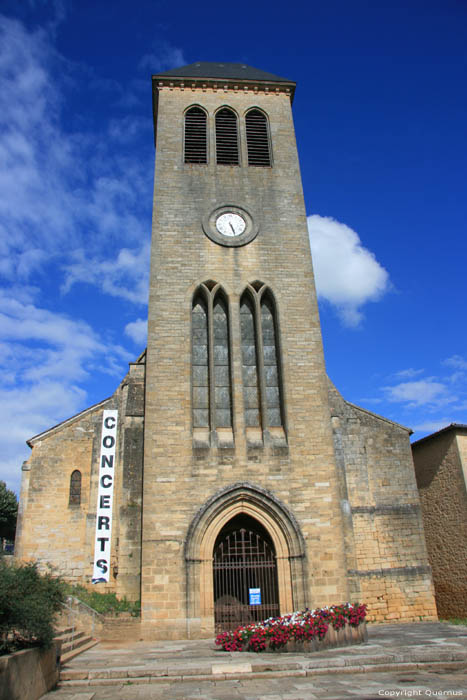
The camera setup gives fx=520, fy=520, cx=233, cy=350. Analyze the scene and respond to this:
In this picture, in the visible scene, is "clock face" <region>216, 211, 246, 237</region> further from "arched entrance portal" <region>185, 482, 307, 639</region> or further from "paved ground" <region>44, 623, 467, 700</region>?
"paved ground" <region>44, 623, 467, 700</region>

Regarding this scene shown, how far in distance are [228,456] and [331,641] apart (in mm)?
4983

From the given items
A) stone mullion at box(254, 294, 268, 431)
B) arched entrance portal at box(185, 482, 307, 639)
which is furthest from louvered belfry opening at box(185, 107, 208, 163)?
arched entrance portal at box(185, 482, 307, 639)

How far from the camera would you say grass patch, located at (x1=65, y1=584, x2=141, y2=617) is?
11.4m

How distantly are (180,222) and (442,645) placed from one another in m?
12.0

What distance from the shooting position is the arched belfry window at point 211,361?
1343 centimetres

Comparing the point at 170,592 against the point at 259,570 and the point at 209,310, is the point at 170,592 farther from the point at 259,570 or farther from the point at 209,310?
the point at 209,310

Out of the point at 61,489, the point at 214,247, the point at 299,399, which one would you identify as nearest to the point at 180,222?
the point at 214,247

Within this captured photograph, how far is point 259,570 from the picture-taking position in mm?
12438

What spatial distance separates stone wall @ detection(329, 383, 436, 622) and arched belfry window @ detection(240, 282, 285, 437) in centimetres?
159

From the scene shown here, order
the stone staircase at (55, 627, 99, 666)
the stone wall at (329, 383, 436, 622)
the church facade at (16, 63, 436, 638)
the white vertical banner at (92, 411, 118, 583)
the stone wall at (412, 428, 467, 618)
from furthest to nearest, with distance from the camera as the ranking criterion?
the stone wall at (412, 428, 467, 618)
the white vertical banner at (92, 411, 118, 583)
the stone wall at (329, 383, 436, 622)
the church facade at (16, 63, 436, 638)
the stone staircase at (55, 627, 99, 666)

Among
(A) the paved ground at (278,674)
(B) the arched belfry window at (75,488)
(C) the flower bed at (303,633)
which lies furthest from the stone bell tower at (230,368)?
(B) the arched belfry window at (75,488)

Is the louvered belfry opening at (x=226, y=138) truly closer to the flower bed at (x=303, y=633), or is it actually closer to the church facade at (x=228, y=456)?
the church facade at (x=228, y=456)

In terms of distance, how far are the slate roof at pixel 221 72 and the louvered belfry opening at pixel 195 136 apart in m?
1.49

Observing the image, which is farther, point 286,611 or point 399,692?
point 286,611
